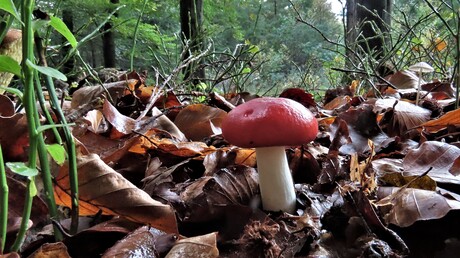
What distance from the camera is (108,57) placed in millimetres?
7664

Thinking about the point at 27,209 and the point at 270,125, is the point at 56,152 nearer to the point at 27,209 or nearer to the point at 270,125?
Result: the point at 27,209

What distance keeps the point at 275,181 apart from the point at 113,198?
338 millimetres

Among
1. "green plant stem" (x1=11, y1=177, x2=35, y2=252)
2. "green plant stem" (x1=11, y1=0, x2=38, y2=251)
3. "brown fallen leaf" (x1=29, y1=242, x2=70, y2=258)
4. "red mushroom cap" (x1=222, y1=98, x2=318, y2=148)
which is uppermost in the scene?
"green plant stem" (x1=11, y1=0, x2=38, y2=251)

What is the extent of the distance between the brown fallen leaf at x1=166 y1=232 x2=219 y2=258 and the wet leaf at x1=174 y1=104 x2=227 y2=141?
0.77 metres

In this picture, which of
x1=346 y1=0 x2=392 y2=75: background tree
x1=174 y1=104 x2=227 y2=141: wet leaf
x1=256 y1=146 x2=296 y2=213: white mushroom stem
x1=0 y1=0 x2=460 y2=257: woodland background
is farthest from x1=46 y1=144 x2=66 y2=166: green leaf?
x1=346 y1=0 x2=392 y2=75: background tree

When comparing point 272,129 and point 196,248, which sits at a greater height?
point 272,129

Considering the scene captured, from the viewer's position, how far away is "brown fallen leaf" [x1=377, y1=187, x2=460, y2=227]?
78 cm

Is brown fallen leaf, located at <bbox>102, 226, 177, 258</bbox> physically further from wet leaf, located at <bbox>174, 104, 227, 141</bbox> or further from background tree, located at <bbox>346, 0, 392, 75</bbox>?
background tree, located at <bbox>346, 0, 392, 75</bbox>

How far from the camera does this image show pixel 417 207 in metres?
0.80

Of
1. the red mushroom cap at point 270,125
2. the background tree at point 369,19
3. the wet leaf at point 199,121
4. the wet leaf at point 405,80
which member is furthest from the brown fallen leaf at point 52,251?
the background tree at point 369,19

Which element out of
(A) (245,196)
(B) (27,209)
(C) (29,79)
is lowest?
(A) (245,196)

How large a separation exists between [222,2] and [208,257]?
6992 mm

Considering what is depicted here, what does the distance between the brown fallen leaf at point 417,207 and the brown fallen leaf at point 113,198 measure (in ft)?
1.34

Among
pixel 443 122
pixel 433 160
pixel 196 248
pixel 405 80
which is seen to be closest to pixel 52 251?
pixel 196 248
